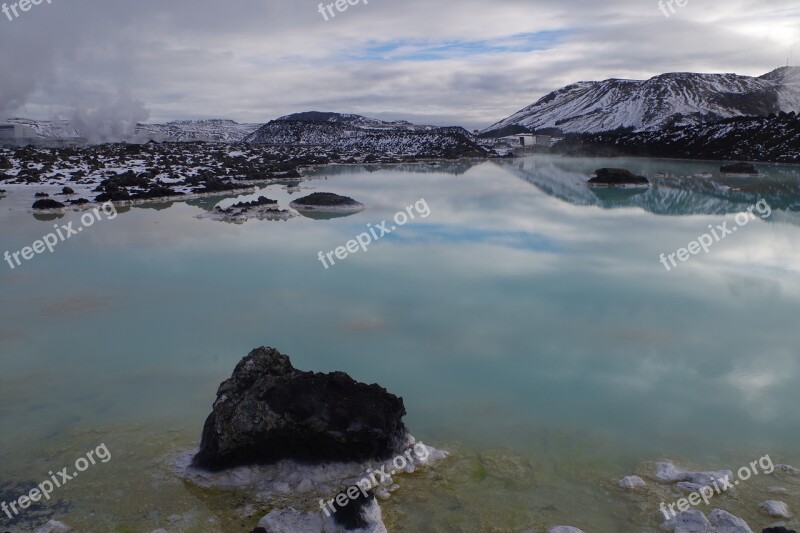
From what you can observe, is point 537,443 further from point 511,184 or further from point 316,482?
point 511,184

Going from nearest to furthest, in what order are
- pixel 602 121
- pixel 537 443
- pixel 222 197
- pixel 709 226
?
pixel 537 443 → pixel 709 226 → pixel 222 197 → pixel 602 121

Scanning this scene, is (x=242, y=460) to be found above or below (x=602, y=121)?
below

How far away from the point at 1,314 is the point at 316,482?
8071 mm

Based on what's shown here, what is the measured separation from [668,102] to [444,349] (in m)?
133

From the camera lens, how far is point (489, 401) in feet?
23.3

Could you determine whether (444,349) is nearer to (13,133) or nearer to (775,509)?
(775,509)

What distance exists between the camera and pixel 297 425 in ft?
18.0

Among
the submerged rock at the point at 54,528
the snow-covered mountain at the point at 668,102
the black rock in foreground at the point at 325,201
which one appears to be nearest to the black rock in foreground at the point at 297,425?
the submerged rock at the point at 54,528

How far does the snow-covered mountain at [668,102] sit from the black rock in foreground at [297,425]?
10931 cm

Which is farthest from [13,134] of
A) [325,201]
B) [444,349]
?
[444,349]

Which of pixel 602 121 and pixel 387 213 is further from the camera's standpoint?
pixel 602 121

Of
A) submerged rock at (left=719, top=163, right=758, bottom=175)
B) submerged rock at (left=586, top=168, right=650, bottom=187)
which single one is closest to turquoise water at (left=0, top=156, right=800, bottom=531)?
submerged rock at (left=586, top=168, right=650, bottom=187)

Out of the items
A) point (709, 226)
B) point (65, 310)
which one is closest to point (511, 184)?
point (709, 226)

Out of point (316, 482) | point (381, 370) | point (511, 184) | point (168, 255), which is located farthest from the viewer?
point (511, 184)
